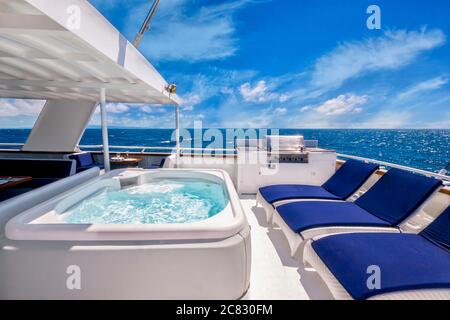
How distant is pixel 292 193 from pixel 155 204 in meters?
1.61

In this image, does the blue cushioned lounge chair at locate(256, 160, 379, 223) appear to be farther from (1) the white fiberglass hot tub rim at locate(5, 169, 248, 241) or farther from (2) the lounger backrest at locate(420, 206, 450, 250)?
(1) the white fiberglass hot tub rim at locate(5, 169, 248, 241)

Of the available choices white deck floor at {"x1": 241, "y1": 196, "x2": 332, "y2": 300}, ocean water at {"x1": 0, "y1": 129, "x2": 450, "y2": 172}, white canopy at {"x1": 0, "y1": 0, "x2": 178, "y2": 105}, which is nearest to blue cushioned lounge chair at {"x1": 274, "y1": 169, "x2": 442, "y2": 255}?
white deck floor at {"x1": 241, "y1": 196, "x2": 332, "y2": 300}

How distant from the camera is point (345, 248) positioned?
1394 mm

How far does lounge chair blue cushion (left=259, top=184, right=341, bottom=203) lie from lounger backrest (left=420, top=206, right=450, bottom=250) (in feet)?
3.04

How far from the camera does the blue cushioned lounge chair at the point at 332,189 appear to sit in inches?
97.7

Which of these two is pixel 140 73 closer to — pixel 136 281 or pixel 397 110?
pixel 136 281

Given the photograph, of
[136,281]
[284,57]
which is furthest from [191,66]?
[136,281]

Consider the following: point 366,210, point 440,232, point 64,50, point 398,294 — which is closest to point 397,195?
point 366,210

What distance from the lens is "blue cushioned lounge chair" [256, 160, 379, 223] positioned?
2482mm

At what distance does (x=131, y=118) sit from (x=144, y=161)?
101 feet

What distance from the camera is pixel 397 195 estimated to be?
6.59ft

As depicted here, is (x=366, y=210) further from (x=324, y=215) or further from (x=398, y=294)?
(x=398, y=294)

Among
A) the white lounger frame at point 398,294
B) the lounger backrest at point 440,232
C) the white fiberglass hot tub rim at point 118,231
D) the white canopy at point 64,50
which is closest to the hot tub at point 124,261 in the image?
the white fiberglass hot tub rim at point 118,231
